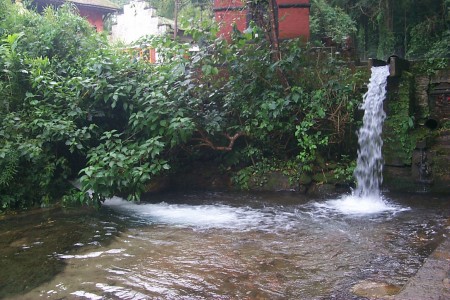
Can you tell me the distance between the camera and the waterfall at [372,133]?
8109mm

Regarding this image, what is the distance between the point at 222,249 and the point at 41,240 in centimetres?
252

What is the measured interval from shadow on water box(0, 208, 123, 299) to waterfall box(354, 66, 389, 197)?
488 cm

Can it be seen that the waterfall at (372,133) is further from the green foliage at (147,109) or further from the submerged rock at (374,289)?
the submerged rock at (374,289)

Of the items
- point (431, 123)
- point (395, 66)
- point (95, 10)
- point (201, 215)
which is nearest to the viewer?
point (201, 215)

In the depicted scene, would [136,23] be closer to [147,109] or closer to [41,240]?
[147,109]

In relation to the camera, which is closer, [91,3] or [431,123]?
[431,123]

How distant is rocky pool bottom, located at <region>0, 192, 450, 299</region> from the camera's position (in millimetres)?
3975

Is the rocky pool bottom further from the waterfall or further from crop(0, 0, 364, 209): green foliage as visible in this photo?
crop(0, 0, 364, 209): green foliage

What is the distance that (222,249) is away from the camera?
16.8 ft

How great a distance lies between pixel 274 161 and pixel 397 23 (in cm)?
1303

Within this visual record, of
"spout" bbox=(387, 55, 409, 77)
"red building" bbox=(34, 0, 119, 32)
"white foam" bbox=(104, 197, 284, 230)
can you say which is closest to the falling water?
"spout" bbox=(387, 55, 409, 77)

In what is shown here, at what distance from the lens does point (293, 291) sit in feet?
12.6

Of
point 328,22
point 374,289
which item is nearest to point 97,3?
Answer: point 328,22

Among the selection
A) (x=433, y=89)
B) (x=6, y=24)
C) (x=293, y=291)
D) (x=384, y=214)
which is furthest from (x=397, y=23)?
(x=293, y=291)
